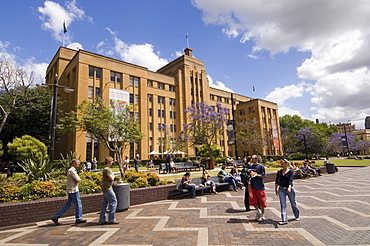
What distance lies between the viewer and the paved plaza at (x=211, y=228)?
434cm

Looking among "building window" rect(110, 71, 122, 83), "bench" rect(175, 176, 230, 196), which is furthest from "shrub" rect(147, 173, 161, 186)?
"building window" rect(110, 71, 122, 83)

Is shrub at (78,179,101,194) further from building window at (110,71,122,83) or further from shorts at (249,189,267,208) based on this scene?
building window at (110,71,122,83)

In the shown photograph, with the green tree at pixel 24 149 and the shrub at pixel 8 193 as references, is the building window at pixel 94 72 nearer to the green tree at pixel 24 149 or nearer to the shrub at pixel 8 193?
the green tree at pixel 24 149

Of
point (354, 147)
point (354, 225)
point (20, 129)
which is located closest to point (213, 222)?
point (354, 225)

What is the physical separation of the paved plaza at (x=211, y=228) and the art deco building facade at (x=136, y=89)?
55.4ft

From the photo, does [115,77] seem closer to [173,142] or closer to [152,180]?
[173,142]

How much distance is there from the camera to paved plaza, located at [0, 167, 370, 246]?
14.2 ft

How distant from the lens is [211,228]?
5039 millimetres

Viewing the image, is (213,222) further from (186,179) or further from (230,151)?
(230,151)

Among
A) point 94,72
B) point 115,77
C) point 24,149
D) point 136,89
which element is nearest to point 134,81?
point 136,89

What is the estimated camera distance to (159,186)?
8859 millimetres

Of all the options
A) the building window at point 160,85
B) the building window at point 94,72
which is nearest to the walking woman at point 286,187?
the building window at point 94,72

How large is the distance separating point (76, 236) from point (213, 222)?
3.29 metres

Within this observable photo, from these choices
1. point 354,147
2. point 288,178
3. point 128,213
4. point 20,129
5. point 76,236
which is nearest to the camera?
point 76,236
